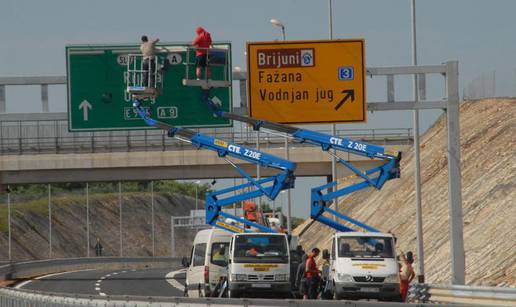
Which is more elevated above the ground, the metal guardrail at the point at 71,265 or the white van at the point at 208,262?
the white van at the point at 208,262

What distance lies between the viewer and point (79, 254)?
438ft

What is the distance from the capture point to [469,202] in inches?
2259

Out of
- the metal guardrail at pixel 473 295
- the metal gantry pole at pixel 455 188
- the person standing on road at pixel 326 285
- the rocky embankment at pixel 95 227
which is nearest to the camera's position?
the metal guardrail at pixel 473 295

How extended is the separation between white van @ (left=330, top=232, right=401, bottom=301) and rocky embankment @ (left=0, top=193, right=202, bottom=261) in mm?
84143

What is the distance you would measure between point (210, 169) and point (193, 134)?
3254 cm

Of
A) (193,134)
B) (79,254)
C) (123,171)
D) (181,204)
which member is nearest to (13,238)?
(79,254)

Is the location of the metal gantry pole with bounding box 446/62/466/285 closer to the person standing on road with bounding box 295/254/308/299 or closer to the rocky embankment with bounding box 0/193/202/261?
the person standing on road with bounding box 295/254/308/299

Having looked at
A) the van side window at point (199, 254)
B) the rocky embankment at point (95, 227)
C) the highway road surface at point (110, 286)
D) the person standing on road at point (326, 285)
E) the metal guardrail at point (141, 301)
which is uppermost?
the metal guardrail at point (141, 301)

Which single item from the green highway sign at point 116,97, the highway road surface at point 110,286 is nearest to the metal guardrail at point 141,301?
the green highway sign at point 116,97

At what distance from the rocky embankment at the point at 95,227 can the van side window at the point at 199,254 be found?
78340mm

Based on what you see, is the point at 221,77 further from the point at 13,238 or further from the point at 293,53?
the point at 13,238

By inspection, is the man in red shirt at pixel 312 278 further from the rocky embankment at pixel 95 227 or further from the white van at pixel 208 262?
the rocky embankment at pixel 95 227

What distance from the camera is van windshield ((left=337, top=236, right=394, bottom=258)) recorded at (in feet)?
115

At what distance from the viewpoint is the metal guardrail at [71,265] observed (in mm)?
67287
